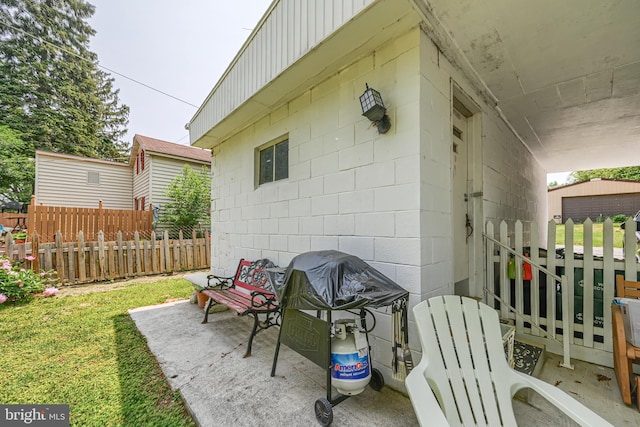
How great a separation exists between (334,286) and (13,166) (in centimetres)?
2044

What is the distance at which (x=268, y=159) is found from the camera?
4227 millimetres

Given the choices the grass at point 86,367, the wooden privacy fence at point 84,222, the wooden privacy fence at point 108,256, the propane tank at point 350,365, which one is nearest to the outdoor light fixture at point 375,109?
the propane tank at point 350,365

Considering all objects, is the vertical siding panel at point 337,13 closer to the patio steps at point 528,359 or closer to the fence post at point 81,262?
the patio steps at point 528,359

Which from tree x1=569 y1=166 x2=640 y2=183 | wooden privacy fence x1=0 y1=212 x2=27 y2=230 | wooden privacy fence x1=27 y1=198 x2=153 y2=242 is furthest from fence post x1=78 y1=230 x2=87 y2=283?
tree x1=569 y1=166 x2=640 y2=183

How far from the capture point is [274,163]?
13.3ft

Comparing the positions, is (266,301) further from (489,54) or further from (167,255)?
(167,255)

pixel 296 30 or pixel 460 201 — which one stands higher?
pixel 296 30

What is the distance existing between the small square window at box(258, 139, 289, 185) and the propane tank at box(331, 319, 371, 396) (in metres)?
2.41

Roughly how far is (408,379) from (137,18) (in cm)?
1319

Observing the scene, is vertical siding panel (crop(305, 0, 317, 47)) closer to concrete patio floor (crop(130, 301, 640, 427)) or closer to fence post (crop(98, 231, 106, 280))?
concrete patio floor (crop(130, 301, 640, 427))

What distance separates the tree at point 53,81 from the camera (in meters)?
17.3

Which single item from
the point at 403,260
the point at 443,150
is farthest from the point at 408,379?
the point at 443,150

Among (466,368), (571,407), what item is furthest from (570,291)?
(571,407)

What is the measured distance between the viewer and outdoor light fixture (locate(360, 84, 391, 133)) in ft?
7.47
